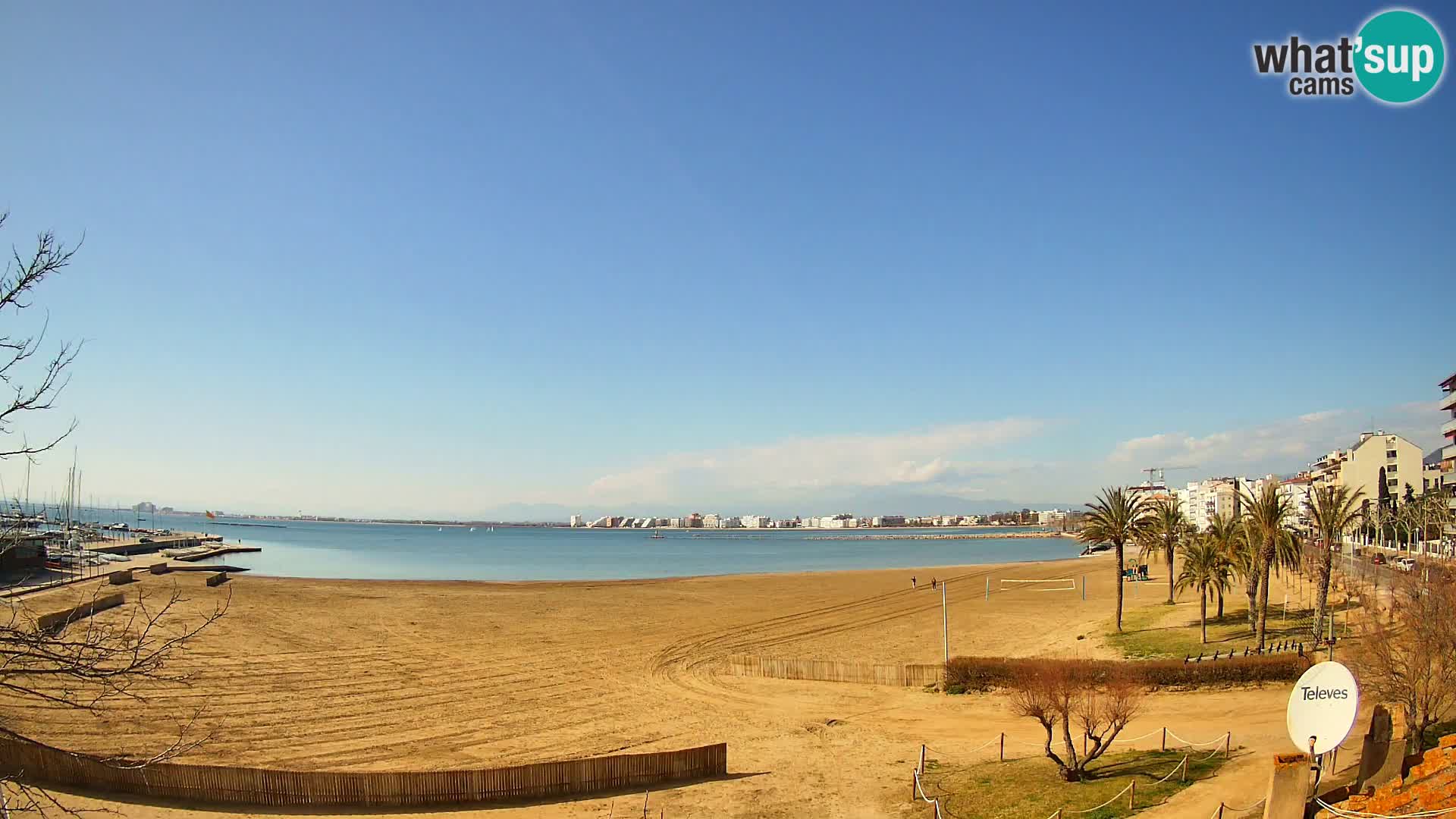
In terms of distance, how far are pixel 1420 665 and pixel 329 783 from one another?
2753 centimetres

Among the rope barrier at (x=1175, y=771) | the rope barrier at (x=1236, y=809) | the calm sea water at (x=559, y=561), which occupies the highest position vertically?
the rope barrier at (x=1236, y=809)

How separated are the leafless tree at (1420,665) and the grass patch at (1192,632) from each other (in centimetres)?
1348

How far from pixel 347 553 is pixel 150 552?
3530cm

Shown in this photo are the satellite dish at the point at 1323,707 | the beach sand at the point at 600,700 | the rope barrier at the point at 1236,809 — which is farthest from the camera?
the beach sand at the point at 600,700

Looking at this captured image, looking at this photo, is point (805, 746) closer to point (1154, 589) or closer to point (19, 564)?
point (1154, 589)

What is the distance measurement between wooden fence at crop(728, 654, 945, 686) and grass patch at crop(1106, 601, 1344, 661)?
32.2ft

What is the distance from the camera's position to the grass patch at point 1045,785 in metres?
20.7

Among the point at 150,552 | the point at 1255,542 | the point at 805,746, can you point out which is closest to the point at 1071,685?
the point at 805,746

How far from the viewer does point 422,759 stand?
26.6m

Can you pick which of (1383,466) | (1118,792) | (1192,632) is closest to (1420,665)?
(1118,792)

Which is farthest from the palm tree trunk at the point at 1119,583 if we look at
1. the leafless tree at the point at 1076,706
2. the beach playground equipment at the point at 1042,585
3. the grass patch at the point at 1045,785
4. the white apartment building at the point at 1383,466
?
the white apartment building at the point at 1383,466

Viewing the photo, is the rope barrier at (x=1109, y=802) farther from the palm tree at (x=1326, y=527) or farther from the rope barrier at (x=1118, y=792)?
the palm tree at (x=1326, y=527)

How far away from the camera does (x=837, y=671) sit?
37.0 metres

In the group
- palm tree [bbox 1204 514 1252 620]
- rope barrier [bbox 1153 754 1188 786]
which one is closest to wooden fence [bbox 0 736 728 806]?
rope barrier [bbox 1153 754 1188 786]
